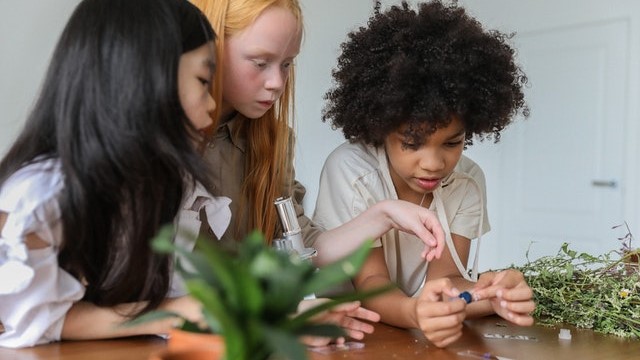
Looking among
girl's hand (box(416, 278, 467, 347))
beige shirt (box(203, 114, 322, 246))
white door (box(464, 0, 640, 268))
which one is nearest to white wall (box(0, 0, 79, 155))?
beige shirt (box(203, 114, 322, 246))

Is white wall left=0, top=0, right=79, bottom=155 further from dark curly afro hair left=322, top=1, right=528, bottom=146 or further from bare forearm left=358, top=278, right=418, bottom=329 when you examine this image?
bare forearm left=358, top=278, right=418, bottom=329

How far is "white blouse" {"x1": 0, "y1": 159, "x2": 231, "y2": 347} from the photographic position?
2.70ft

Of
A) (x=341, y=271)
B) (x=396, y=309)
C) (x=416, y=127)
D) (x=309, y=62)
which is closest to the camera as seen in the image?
(x=341, y=271)

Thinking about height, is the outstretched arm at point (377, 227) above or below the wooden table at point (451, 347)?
above

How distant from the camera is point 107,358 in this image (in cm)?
82

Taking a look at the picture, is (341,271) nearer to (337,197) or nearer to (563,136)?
(337,197)

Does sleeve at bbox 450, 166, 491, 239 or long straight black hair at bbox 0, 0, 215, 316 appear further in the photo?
sleeve at bbox 450, 166, 491, 239

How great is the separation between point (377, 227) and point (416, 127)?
7.2 inches

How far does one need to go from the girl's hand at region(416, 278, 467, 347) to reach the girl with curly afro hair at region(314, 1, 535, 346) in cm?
10

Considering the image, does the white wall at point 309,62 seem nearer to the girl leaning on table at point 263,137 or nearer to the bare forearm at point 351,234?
the girl leaning on table at point 263,137

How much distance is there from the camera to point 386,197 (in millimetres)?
1414

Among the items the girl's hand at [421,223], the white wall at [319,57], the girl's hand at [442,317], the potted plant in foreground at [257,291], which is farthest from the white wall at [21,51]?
the potted plant in foreground at [257,291]

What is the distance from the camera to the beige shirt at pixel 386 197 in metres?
1.39

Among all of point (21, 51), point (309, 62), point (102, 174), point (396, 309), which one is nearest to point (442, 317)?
point (396, 309)
